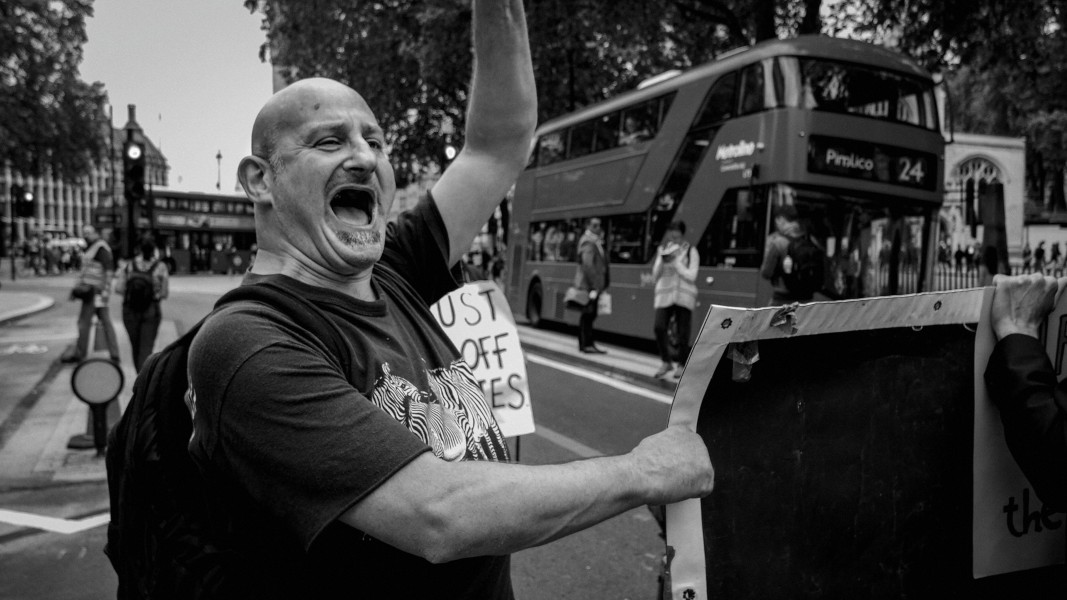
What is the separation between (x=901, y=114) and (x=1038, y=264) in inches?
1003

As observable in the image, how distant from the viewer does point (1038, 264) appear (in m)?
31.3

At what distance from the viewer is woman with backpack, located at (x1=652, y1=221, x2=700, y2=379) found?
30.8ft

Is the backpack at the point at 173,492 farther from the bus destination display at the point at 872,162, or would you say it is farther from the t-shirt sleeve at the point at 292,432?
the bus destination display at the point at 872,162

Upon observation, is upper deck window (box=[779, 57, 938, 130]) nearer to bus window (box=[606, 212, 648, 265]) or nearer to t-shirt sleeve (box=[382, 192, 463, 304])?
bus window (box=[606, 212, 648, 265])

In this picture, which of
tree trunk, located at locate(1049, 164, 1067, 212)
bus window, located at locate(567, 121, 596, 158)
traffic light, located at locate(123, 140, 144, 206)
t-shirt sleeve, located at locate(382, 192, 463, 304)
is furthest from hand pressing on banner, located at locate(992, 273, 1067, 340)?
tree trunk, located at locate(1049, 164, 1067, 212)

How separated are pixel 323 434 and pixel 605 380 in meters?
8.65

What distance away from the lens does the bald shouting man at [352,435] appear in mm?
1015

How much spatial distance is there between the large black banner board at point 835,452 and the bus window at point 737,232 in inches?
346

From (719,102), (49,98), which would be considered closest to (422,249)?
(719,102)

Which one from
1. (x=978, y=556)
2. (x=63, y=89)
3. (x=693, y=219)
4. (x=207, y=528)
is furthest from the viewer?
(x=63, y=89)

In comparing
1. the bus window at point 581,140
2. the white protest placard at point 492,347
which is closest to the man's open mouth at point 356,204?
the white protest placard at point 492,347

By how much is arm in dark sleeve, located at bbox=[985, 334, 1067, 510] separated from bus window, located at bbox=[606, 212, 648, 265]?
442 inches

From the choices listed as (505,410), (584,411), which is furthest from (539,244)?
(505,410)

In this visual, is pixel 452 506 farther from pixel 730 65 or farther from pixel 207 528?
pixel 730 65
